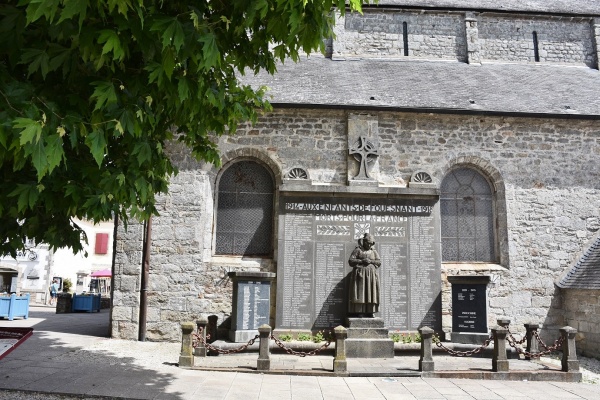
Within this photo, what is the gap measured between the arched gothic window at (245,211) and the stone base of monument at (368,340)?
2.60 m

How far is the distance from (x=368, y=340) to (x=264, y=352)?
2.10 meters

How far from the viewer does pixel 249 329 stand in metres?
8.52

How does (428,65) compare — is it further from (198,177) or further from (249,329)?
(249,329)

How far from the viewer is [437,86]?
36.9 ft

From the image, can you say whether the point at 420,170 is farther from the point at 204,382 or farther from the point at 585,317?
the point at 204,382

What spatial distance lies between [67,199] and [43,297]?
22.7m

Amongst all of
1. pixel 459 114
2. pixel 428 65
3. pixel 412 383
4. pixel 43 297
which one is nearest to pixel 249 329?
pixel 412 383

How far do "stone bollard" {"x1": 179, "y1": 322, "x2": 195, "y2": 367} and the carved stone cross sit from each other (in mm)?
4758

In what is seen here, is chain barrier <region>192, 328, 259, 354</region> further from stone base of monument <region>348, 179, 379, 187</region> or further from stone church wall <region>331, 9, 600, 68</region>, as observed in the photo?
stone church wall <region>331, 9, 600, 68</region>

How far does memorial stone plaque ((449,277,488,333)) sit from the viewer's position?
29.0ft

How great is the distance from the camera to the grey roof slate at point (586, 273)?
895 centimetres

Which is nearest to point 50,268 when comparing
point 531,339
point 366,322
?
point 366,322

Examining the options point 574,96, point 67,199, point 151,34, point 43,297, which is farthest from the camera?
point 43,297

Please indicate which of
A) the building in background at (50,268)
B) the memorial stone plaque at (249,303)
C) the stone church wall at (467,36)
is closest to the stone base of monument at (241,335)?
the memorial stone plaque at (249,303)
